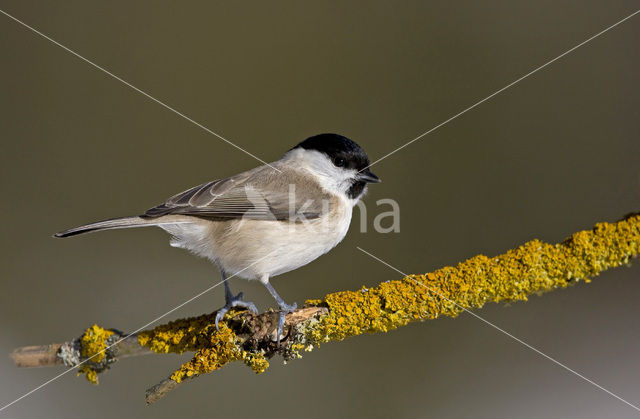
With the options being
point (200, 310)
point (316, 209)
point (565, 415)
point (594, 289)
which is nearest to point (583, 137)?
point (594, 289)

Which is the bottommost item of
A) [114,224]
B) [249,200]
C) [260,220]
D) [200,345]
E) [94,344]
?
[200,345]

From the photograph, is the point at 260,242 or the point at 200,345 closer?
the point at 200,345

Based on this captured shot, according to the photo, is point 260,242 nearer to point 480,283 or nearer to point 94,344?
point 94,344

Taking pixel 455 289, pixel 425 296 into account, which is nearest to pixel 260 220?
pixel 425 296

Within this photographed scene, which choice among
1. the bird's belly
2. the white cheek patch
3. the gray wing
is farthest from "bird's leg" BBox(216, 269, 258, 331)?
the white cheek patch

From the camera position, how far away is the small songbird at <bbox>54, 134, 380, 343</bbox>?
9.12ft

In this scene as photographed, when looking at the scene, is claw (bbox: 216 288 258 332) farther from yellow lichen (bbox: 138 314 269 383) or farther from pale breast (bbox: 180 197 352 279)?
pale breast (bbox: 180 197 352 279)

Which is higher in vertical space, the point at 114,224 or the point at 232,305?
the point at 114,224

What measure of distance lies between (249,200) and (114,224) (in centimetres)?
74

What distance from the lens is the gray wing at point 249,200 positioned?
283cm

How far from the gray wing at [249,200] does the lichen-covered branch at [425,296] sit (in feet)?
2.26

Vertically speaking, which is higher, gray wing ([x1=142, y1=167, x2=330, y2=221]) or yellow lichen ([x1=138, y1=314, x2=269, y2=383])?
gray wing ([x1=142, y1=167, x2=330, y2=221])

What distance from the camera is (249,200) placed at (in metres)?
2.94

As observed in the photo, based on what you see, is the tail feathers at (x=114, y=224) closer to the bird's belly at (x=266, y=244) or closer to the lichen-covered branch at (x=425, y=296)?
the bird's belly at (x=266, y=244)
